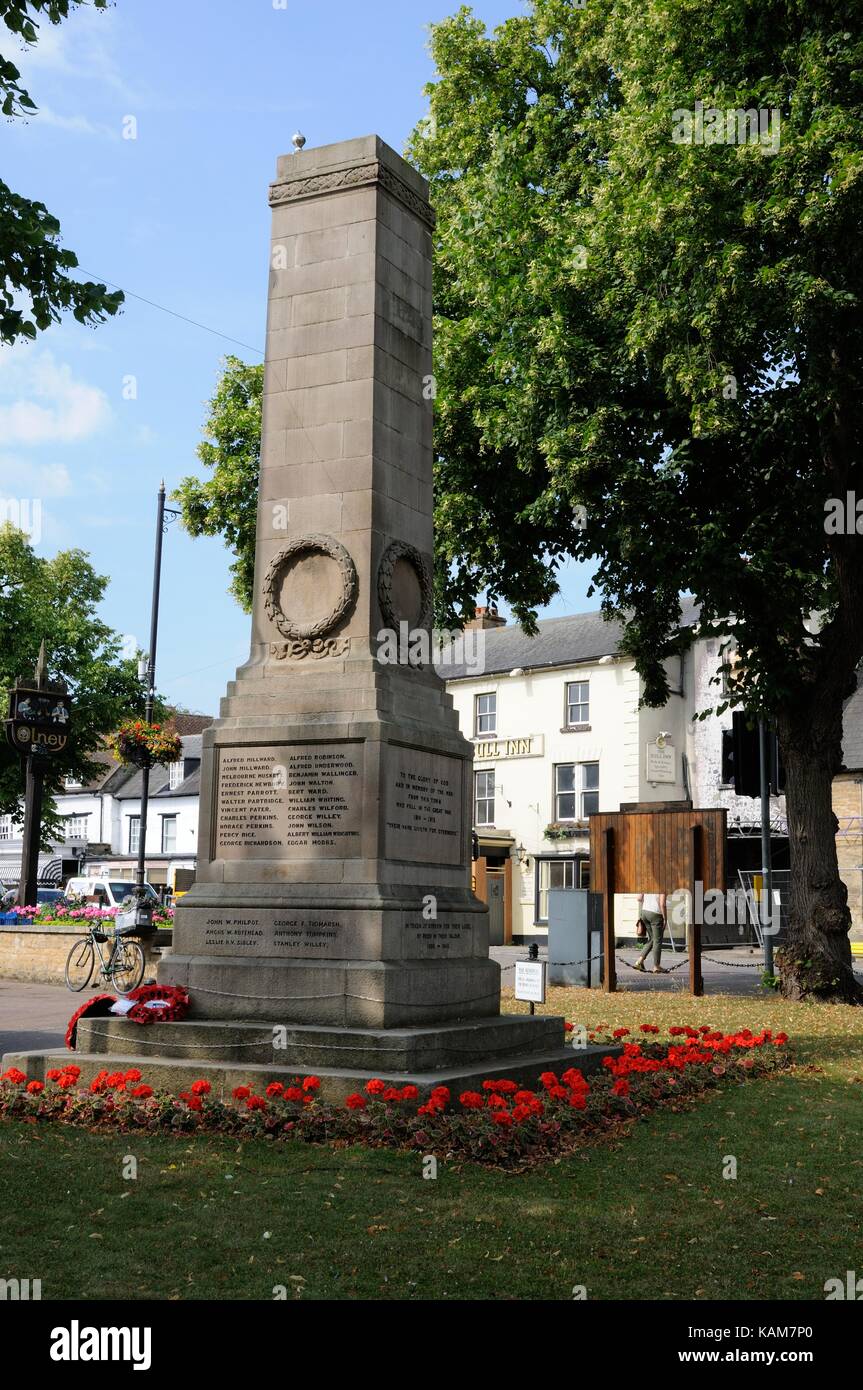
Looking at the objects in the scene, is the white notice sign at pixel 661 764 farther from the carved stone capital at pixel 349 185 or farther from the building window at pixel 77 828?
the building window at pixel 77 828

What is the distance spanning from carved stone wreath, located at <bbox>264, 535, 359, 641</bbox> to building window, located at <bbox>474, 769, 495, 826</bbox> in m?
39.2

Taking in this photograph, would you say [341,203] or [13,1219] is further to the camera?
[341,203]

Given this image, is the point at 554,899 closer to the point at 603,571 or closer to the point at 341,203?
the point at 603,571

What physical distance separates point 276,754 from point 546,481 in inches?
455

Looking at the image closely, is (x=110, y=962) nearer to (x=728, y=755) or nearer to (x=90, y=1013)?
(x=90, y=1013)

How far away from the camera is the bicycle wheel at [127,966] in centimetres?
1920

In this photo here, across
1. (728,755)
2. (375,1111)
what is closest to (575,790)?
(728,755)

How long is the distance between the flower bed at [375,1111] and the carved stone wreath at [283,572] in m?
4.10

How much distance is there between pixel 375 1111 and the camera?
838 cm

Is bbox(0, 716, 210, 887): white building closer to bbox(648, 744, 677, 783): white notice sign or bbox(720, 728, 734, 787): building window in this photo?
bbox(648, 744, 677, 783): white notice sign

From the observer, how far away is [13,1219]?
633cm

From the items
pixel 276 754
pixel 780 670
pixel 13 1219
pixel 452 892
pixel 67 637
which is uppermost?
pixel 67 637

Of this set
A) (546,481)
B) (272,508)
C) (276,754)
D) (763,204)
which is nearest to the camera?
(276,754)

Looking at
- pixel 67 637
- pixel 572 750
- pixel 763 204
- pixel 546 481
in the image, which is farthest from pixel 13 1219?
pixel 572 750
